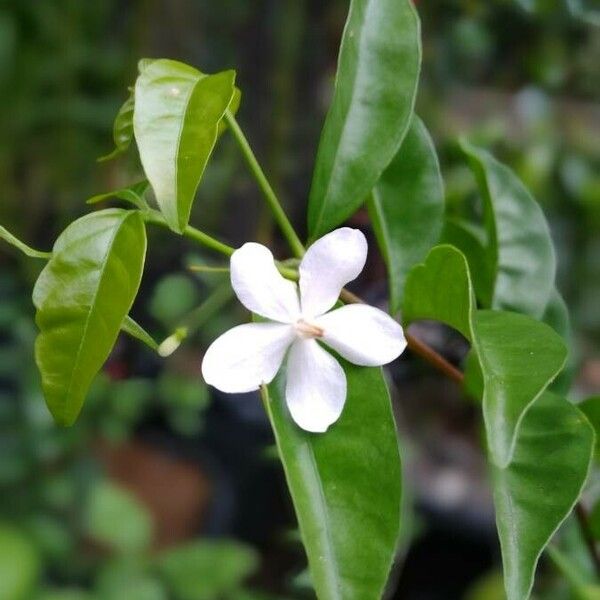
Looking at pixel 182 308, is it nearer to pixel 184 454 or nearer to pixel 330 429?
pixel 330 429

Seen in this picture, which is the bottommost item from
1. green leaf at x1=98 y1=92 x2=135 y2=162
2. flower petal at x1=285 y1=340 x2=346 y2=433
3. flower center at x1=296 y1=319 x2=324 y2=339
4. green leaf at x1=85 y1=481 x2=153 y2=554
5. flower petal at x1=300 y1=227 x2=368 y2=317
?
green leaf at x1=85 y1=481 x2=153 y2=554

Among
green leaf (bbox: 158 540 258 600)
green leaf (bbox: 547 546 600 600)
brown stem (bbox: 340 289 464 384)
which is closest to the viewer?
brown stem (bbox: 340 289 464 384)

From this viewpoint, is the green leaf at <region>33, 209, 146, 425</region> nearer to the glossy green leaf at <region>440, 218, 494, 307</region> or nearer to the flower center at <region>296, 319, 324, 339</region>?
the flower center at <region>296, 319, 324, 339</region>

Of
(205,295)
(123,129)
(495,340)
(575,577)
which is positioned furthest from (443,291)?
(205,295)

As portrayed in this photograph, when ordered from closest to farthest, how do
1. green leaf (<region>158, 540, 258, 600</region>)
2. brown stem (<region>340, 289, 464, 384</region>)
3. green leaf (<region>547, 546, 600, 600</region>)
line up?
brown stem (<region>340, 289, 464, 384</region>) → green leaf (<region>547, 546, 600, 600</region>) → green leaf (<region>158, 540, 258, 600</region>)

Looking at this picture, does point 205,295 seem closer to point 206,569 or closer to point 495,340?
point 206,569

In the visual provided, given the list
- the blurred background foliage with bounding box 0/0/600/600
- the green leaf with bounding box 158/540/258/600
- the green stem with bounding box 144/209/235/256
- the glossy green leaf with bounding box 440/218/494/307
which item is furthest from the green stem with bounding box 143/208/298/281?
the green leaf with bounding box 158/540/258/600

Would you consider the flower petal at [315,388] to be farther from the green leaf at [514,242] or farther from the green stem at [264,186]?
the green leaf at [514,242]
